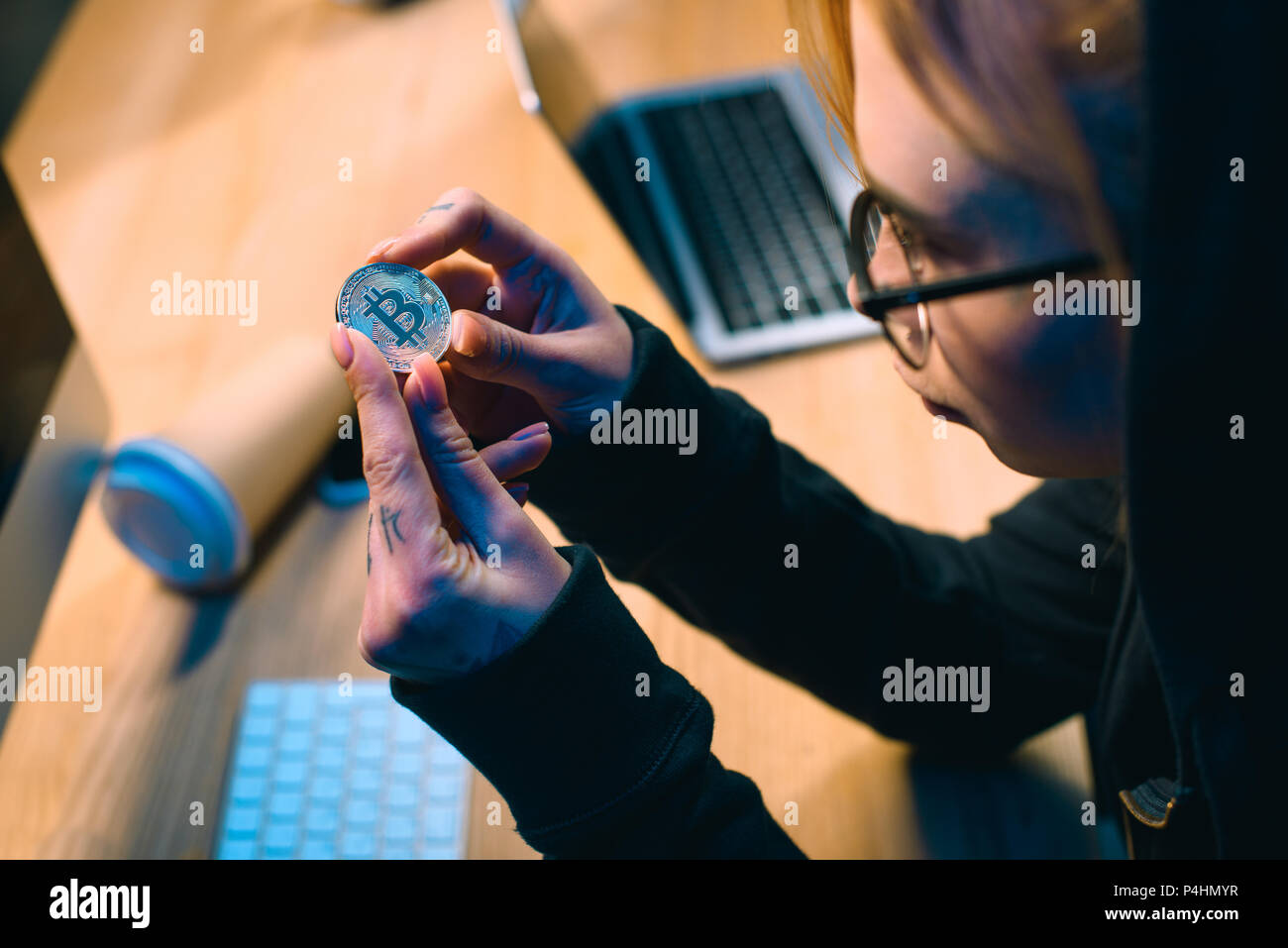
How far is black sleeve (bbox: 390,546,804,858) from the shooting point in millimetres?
383

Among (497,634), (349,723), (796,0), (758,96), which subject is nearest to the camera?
(497,634)

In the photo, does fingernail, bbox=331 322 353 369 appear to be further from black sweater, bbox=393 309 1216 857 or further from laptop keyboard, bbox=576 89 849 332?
laptop keyboard, bbox=576 89 849 332

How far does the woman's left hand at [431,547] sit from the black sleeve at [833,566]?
0.09 meters

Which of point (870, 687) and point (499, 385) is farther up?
point (499, 385)

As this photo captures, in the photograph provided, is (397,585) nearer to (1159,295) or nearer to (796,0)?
(1159,295)

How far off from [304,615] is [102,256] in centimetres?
51

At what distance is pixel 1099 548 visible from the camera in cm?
60

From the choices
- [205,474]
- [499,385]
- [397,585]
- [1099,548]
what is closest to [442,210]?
[499,385]

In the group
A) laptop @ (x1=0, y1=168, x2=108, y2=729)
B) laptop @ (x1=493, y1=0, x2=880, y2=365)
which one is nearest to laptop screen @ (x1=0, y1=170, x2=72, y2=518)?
laptop @ (x1=0, y1=168, x2=108, y2=729)

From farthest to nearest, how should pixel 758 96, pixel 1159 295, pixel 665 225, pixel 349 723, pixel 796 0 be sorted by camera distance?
pixel 758 96 < pixel 665 225 < pixel 349 723 < pixel 796 0 < pixel 1159 295

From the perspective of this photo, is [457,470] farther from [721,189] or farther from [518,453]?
[721,189]

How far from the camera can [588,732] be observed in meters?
0.40

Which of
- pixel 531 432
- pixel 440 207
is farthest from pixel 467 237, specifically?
pixel 531 432

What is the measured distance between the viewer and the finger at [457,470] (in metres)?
0.40
